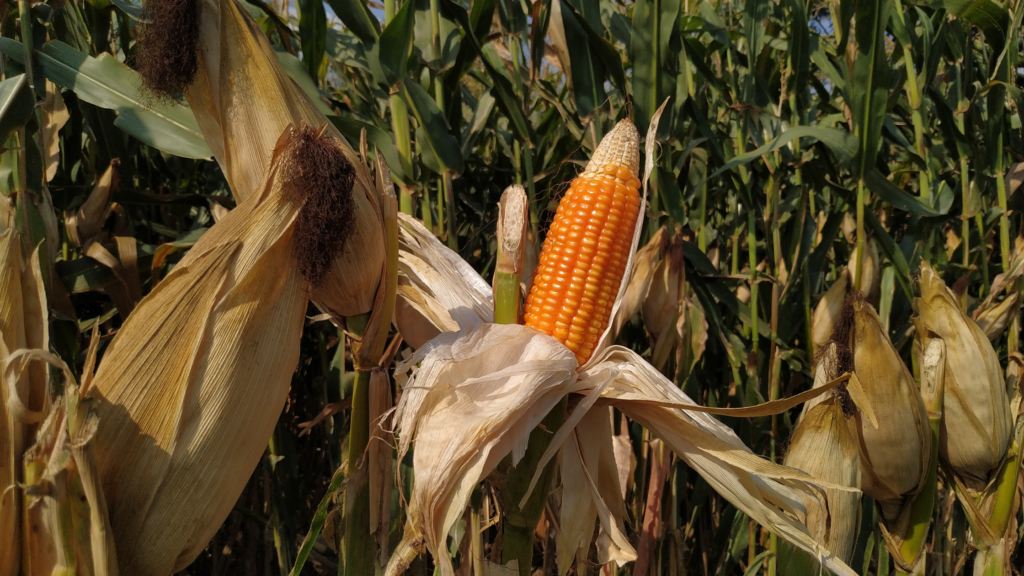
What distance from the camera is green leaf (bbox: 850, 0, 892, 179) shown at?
7.00ft

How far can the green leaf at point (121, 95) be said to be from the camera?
66.4 inches

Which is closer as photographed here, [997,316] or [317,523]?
[317,523]

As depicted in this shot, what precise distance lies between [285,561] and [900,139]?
297 cm

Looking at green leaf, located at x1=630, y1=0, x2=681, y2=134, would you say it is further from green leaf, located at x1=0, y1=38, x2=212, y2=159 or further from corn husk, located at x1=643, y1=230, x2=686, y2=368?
green leaf, located at x1=0, y1=38, x2=212, y2=159

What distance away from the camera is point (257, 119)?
4.13 feet

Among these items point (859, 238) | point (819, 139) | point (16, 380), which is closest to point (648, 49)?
point (819, 139)

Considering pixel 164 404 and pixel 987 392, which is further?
pixel 987 392

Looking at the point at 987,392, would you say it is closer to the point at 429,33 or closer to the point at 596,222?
the point at 596,222

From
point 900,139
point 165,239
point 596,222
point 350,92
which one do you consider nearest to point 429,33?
point 350,92

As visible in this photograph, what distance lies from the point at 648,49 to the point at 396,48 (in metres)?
0.78

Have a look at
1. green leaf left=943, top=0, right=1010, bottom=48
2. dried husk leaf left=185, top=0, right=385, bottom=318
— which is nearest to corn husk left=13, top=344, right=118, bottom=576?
dried husk leaf left=185, top=0, right=385, bottom=318

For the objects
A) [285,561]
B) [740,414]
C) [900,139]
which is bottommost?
[285,561]

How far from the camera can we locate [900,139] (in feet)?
9.94

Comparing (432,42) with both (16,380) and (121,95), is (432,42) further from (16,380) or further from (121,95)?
(16,380)
